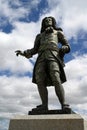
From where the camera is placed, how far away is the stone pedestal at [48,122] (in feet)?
22.6

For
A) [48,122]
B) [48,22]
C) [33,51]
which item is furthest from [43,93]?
[48,22]

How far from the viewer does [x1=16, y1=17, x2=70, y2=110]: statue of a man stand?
313 inches

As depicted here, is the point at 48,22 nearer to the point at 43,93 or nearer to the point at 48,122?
the point at 43,93

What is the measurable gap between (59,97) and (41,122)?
40.6 inches

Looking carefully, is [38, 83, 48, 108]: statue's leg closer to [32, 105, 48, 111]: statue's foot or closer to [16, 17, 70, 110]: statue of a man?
[16, 17, 70, 110]: statue of a man

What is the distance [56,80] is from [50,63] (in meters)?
0.63

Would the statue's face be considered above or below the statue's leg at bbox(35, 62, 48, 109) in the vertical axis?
above

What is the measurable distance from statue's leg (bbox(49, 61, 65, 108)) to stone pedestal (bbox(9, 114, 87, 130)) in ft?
2.39

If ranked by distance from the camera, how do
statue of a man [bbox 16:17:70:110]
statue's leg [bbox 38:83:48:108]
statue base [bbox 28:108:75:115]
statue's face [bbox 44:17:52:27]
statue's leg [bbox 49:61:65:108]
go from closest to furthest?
statue base [bbox 28:108:75:115] → statue's leg [bbox 49:61:65:108] → statue of a man [bbox 16:17:70:110] → statue's leg [bbox 38:83:48:108] → statue's face [bbox 44:17:52:27]

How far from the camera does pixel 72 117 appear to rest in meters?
7.02

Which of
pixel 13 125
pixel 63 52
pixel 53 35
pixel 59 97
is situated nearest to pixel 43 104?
pixel 59 97

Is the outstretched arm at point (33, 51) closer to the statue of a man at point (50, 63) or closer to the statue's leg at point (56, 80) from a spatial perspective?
the statue of a man at point (50, 63)

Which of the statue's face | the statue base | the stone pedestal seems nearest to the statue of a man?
the statue's face

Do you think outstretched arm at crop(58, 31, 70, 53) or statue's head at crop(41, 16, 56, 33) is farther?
statue's head at crop(41, 16, 56, 33)
